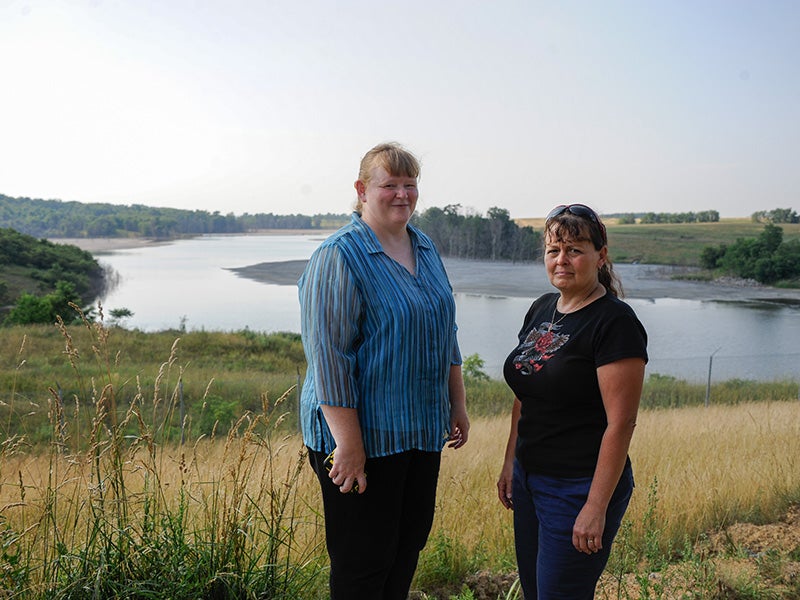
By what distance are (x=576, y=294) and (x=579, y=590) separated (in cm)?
88

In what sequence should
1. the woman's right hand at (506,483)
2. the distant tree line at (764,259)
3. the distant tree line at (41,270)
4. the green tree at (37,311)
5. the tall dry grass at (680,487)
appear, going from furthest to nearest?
the distant tree line at (764,259) → the distant tree line at (41,270) → the green tree at (37,311) → the tall dry grass at (680,487) → the woman's right hand at (506,483)

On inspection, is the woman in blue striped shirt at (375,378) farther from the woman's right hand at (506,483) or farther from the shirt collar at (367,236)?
the woman's right hand at (506,483)

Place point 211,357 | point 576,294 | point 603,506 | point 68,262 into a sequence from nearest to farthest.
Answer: point 603,506
point 576,294
point 211,357
point 68,262

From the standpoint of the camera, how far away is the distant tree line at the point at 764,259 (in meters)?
61.0

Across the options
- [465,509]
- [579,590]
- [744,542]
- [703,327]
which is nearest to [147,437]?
[579,590]

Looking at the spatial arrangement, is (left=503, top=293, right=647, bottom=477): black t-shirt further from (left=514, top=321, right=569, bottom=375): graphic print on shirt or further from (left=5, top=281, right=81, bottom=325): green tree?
(left=5, top=281, right=81, bottom=325): green tree

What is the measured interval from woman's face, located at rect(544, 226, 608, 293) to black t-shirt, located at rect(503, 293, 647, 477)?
0.26ft

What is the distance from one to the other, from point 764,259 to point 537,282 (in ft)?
74.9

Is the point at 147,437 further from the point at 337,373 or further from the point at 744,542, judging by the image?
the point at 744,542

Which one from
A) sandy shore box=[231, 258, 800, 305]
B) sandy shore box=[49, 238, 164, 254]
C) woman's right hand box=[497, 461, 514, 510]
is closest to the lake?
sandy shore box=[231, 258, 800, 305]

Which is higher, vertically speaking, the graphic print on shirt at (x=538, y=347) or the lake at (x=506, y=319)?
the graphic print on shirt at (x=538, y=347)

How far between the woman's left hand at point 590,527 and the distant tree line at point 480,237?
222ft

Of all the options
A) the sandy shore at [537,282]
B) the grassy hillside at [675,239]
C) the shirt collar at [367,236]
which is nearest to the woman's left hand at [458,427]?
the shirt collar at [367,236]

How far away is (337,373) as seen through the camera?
1908mm
